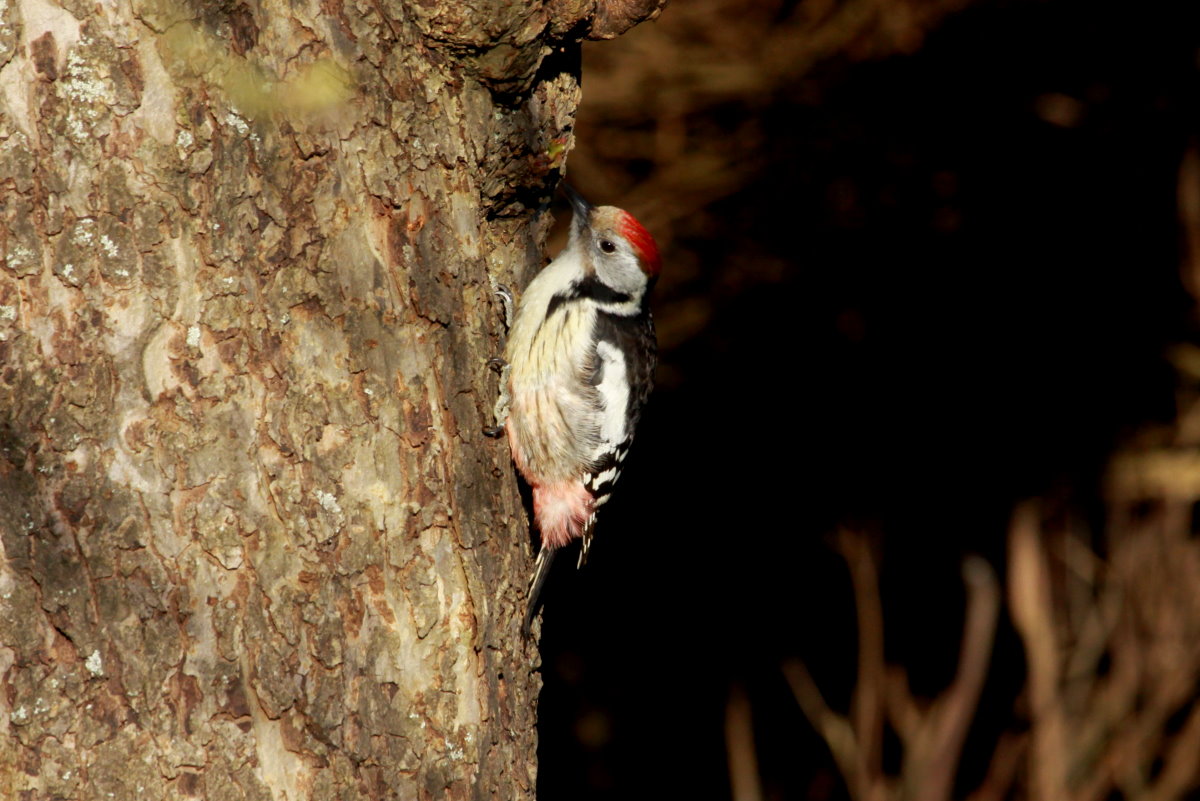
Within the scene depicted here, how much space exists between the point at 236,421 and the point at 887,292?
396cm

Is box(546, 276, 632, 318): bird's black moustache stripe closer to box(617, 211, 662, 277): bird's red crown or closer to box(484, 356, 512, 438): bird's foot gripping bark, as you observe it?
box(617, 211, 662, 277): bird's red crown

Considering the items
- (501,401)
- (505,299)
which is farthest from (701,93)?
(501,401)

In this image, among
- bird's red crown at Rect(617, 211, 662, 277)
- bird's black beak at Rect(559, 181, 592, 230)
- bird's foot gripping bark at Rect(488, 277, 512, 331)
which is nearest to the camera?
bird's foot gripping bark at Rect(488, 277, 512, 331)

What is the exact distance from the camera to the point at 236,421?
1.94m

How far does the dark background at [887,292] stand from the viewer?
4961 mm

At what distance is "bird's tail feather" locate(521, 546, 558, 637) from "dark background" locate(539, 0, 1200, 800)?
251cm

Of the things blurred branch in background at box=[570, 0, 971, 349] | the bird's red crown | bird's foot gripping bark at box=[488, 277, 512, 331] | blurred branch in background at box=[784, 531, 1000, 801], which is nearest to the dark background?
blurred branch in background at box=[570, 0, 971, 349]

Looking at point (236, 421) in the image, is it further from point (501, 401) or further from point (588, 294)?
point (588, 294)

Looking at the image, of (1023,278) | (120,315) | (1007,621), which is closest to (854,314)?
(1023,278)

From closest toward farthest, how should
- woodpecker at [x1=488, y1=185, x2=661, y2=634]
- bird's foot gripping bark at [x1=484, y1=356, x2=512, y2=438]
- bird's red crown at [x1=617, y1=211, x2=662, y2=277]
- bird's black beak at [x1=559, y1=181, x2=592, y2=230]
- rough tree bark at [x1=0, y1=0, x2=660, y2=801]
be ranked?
rough tree bark at [x1=0, y1=0, x2=660, y2=801] → bird's foot gripping bark at [x1=484, y1=356, x2=512, y2=438] → woodpecker at [x1=488, y1=185, x2=661, y2=634] → bird's red crown at [x1=617, y1=211, x2=662, y2=277] → bird's black beak at [x1=559, y1=181, x2=592, y2=230]

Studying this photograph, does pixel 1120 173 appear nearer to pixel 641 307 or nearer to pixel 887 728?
pixel 641 307

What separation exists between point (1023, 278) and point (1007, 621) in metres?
1.79

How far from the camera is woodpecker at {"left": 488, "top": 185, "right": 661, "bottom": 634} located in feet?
10.3

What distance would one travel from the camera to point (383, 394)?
213cm
